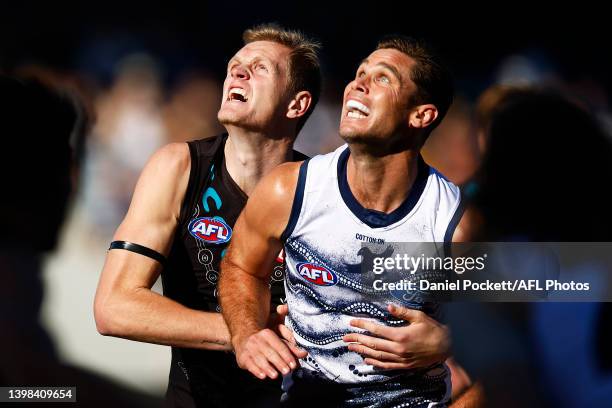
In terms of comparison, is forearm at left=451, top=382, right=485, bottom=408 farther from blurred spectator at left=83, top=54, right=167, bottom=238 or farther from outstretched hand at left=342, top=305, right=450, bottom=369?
blurred spectator at left=83, top=54, right=167, bottom=238

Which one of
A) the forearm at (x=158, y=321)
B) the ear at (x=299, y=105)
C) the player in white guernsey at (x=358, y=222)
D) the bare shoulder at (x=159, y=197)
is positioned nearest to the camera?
the player in white guernsey at (x=358, y=222)

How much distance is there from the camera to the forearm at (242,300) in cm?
335

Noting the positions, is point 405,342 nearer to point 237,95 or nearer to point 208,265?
point 208,265

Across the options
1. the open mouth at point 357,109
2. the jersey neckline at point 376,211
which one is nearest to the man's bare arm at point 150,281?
the jersey neckline at point 376,211

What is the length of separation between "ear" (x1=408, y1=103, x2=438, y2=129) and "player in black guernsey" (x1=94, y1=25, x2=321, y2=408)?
2.79ft

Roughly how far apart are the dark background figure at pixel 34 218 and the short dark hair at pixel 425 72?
10.3ft

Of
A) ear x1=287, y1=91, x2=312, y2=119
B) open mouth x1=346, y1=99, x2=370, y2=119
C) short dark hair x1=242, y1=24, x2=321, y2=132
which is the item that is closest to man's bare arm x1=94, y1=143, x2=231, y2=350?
ear x1=287, y1=91, x2=312, y2=119

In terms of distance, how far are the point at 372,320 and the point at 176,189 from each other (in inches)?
47.3

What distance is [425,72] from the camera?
11.2ft

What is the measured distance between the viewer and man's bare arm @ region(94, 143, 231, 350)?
370 centimetres

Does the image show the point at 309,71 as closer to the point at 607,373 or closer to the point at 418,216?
the point at 418,216

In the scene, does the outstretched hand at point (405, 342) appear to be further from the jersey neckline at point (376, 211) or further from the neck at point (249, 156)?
the neck at point (249, 156)

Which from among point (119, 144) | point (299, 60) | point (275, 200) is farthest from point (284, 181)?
point (119, 144)

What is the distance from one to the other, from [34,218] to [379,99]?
3536mm
